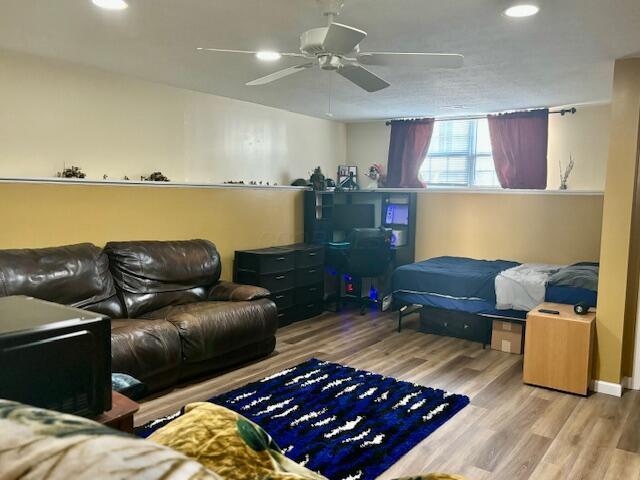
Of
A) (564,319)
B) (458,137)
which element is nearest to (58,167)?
Result: (564,319)

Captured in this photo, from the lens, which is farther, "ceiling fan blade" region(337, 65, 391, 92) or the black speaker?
the black speaker

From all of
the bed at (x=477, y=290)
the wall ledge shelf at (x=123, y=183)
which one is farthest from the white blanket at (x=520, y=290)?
the wall ledge shelf at (x=123, y=183)

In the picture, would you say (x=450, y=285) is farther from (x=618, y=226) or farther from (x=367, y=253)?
(x=618, y=226)

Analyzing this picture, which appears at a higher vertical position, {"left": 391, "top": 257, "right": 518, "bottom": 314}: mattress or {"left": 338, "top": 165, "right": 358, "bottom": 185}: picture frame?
{"left": 338, "top": 165, "right": 358, "bottom": 185}: picture frame

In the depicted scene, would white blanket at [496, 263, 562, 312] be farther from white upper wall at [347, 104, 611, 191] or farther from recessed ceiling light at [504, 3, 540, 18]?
recessed ceiling light at [504, 3, 540, 18]

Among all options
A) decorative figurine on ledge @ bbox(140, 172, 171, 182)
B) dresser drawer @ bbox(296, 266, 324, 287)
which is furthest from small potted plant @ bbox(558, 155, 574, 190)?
decorative figurine on ledge @ bbox(140, 172, 171, 182)

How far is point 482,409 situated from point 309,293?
264cm

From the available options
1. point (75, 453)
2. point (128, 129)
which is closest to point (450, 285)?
point (128, 129)

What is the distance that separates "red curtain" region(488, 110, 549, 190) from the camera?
18.4ft

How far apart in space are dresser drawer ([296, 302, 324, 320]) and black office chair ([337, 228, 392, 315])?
50 centimetres

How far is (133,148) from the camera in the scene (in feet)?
14.5

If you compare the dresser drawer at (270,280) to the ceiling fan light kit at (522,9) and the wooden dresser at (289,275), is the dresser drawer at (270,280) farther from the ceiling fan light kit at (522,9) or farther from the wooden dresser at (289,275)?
the ceiling fan light kit at (522,9)

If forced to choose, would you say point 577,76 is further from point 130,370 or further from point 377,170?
point 130,370

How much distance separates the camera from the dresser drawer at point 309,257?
541 cm
